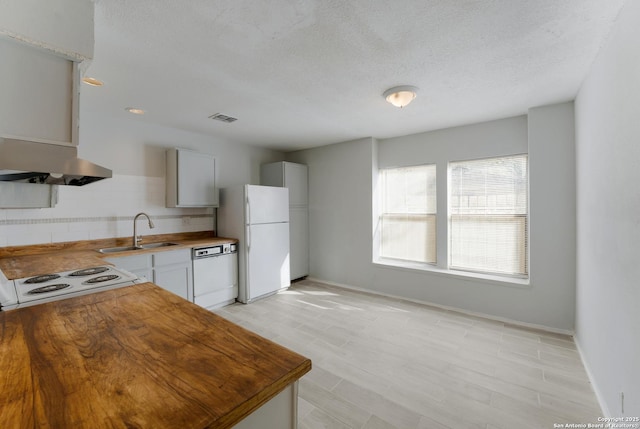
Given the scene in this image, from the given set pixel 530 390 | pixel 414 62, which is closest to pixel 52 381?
pixel 414 62

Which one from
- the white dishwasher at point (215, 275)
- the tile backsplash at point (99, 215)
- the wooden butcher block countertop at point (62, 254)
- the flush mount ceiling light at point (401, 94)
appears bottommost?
the white dishwasher at point (215, 275)

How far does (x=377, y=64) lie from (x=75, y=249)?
3.45 m

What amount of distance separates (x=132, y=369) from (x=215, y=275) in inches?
112

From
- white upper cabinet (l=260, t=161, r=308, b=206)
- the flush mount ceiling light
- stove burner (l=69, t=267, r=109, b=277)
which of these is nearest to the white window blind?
the flush mount ceiling light

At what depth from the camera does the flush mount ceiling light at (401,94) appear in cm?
239

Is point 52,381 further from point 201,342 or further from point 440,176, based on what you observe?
point 440,176

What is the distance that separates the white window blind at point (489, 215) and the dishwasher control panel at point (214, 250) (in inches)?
116

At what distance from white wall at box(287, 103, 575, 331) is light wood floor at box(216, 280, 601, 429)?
30 cm

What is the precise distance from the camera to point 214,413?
0.63 m

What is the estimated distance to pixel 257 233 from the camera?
12.6ft

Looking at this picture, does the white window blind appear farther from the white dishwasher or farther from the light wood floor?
the white dishwasher

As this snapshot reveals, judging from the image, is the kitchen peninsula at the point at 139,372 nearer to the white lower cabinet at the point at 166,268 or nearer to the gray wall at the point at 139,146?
the white lower cabinet at the point at 166,268

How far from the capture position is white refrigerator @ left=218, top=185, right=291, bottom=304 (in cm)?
373

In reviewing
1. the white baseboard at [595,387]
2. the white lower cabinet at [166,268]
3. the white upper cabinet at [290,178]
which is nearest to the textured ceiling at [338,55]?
the white upper cabinet at [290,178]
